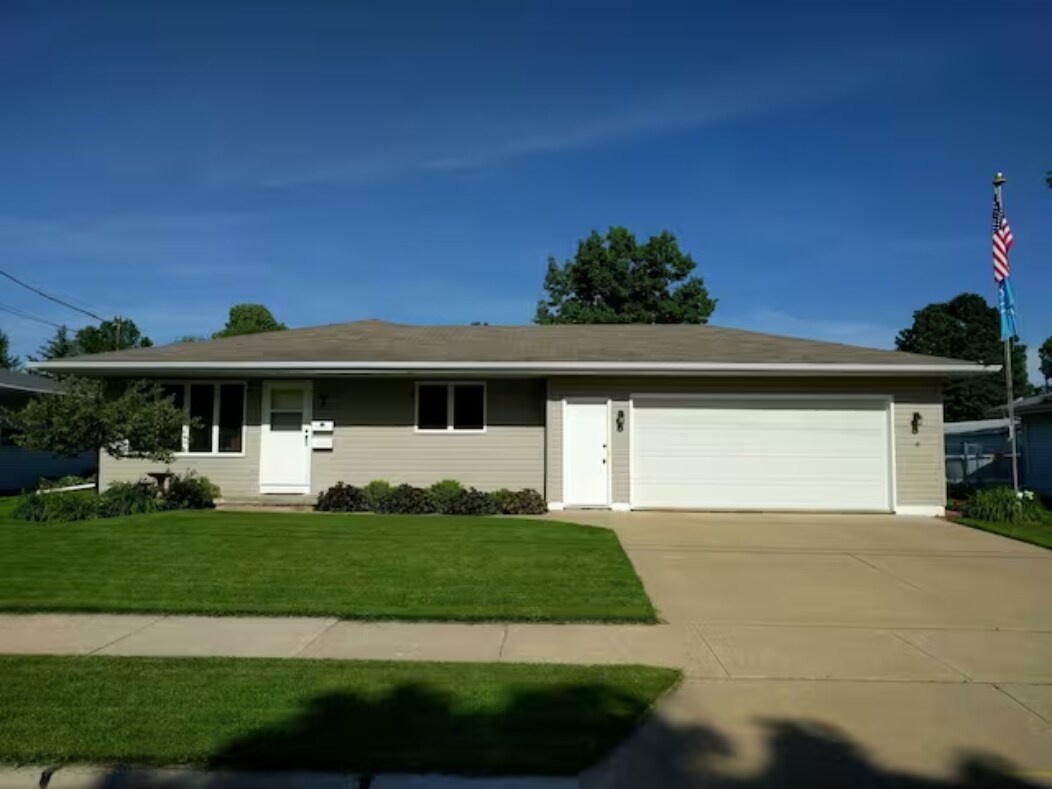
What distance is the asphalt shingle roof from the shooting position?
14875mm

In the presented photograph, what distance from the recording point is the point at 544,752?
13.6 ft

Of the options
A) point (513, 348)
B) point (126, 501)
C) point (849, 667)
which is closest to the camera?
point (849, 667)

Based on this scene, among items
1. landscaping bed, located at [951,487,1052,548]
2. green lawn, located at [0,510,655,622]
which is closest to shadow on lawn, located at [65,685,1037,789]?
green lawn, located at [0,510,655,622]

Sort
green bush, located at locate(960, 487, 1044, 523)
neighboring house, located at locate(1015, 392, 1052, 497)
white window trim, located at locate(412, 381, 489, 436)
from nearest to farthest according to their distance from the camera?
green bush, located at locate(960, 487, 1044, 523) → white window trim, located at locate(412, 381, 489, 436) → neighboring house, located at locate(1015, 392, 1052, 497)

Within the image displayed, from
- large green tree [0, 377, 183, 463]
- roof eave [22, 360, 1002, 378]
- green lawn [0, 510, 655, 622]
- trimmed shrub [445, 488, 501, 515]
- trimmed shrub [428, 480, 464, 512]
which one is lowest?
green lawn [0, 510, 655, 622]

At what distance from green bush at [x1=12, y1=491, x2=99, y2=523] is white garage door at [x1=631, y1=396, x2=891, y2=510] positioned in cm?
981

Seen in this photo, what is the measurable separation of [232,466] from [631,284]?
28690mm

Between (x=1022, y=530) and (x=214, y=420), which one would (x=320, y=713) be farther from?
(x=1022, y=530)

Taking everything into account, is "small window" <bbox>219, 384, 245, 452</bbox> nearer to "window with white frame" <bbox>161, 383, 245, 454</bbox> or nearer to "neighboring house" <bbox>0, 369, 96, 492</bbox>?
"window with white frame" <bbox>161, 383, 245, 454</bbox>

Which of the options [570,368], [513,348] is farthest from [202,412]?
[570,368]

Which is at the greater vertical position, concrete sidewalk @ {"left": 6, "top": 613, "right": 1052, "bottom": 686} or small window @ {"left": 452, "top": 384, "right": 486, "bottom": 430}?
small window @ {"left": 452, "top": 384, "right": 486, "bottom": 430}

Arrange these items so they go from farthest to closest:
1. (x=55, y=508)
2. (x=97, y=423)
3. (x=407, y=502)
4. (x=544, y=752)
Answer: (x=407, y=502) < (x=97, y=423) < (x=55, y=508) < (x=544, y=752)

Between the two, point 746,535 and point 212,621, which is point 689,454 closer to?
point 746,535

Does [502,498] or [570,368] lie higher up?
[570,368]
